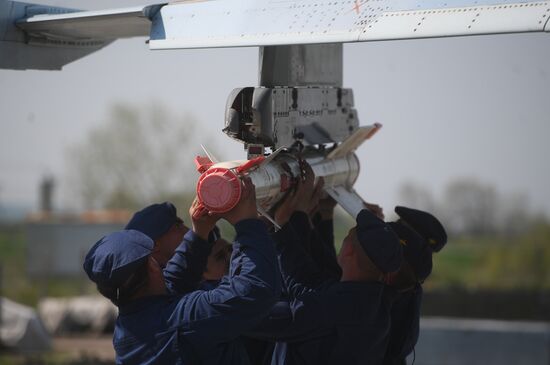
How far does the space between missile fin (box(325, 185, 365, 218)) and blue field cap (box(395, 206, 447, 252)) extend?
0.30 metres

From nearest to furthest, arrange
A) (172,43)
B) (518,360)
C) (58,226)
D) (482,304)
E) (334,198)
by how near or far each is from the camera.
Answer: (172,43)
(334,198)
(518,360)
(482,304)
(58,226)

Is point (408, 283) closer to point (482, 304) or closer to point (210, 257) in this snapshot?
point (210, 257)

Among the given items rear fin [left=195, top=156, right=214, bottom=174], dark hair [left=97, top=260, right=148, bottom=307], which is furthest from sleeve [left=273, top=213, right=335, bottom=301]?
dark hair [left=97, top=260, right=148, bottom=307]

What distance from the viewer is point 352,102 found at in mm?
5875

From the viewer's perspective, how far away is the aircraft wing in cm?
410

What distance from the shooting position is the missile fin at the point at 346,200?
5.33 meters

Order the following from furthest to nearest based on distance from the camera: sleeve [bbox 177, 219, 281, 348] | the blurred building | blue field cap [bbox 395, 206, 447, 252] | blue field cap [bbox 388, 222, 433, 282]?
1. the blurred building
2. blue field cap [bbox 395, 206, 447, 252]
3. blue field cap [bbox 388, 222, 433, 282]
4. sleeve [bbox 177, 219, 281, 348]

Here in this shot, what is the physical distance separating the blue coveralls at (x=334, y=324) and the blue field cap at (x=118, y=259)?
781 mm

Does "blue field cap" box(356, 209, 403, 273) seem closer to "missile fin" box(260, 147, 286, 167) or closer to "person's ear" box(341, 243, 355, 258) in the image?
"person's ear" box(341, 243, 355, 258)

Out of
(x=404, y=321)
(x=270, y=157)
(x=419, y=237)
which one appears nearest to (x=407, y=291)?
(x=404, y=321)

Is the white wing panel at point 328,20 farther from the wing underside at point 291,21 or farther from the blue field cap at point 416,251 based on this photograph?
the blue field cap at point 416,251

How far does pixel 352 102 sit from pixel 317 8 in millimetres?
1315

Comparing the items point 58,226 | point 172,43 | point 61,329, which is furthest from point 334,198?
point 58,226

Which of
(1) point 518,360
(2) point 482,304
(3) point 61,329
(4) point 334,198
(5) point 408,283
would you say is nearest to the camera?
(5) point 408,283
